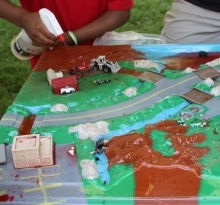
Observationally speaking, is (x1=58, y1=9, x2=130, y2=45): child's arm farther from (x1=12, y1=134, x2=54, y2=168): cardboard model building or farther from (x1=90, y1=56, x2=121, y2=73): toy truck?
(x1=12, y1=134, x2=54, y2=168): cardboard model building

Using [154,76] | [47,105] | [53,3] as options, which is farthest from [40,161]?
[53,3]

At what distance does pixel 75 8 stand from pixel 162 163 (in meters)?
0.79

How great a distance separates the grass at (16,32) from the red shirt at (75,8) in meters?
0.78

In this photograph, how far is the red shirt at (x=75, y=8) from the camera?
132cm

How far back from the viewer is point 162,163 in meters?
0.70

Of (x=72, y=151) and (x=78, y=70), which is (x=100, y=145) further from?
(x=78, y=70)

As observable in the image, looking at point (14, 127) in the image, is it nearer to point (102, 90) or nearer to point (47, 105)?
point (47, 105)

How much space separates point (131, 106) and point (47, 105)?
203 mm

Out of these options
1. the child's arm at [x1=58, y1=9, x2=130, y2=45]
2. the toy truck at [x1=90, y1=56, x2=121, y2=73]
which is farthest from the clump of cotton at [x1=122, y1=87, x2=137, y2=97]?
the child's arm at [x1=58, y1=9, x2=130, y2=45]

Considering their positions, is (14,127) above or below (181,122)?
above

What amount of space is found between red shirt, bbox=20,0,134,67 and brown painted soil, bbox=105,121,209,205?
676 millimetres

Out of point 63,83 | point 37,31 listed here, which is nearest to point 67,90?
point 63,83

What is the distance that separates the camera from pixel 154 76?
1.02 meters

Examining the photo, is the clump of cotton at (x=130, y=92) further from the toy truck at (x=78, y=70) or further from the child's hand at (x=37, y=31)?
the child's hand at (x=37, y=31)
